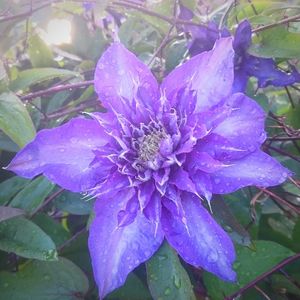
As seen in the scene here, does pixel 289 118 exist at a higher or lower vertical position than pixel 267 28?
lower

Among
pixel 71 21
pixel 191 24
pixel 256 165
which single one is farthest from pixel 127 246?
pixel 71 21

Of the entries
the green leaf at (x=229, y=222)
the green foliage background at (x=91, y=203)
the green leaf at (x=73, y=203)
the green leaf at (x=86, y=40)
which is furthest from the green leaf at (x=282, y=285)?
the green leaf at (x=86, y=40)

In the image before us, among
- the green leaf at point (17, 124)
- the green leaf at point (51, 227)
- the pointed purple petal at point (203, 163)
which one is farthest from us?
the green leaf at point (51, 227)

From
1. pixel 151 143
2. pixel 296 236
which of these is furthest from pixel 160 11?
pixel 296 236

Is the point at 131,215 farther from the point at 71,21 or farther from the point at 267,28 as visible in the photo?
the point at 71,21

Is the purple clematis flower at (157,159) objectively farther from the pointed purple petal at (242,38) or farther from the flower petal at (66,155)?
the pointed purple petal at (242,38)

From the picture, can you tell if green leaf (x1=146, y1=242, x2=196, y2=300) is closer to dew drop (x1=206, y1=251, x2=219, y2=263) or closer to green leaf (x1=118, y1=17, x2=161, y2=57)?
dew drop (x1=206, y1=251, x2=219, y2=263)

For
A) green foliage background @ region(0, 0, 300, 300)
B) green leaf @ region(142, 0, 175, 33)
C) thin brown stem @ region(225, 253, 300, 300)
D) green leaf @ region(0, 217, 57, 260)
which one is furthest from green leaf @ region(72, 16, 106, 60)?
thin brown stem @ region(225, 253, 300, 300)
